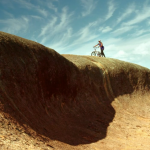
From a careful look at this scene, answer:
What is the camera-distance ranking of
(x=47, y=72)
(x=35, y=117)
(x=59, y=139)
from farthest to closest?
(x=47, y=72), (x=35, y=117), (x=59, y=139)

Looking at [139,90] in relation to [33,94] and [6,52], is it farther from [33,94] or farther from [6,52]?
[6,52]

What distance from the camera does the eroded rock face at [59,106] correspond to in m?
6.70

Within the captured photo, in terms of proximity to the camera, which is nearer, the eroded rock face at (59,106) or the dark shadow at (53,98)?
the eroded rock face at (59,106)

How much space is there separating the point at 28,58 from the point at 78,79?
5593 millimetres

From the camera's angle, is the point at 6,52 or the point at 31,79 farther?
the point at 31,79

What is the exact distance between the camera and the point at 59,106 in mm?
11070

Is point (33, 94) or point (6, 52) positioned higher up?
point (6, 52)

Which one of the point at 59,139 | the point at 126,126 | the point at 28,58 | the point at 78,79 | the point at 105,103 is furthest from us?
the point at 105,103

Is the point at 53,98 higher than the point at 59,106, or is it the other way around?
the point at 53,98

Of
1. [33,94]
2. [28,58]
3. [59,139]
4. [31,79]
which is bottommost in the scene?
[59,139]

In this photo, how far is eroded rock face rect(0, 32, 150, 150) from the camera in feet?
22.0

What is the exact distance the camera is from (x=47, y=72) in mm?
11078

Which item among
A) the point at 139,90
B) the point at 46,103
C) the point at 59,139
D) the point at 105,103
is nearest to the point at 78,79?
the point at 105,103

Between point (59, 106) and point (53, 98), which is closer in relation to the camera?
point (53, 98)
